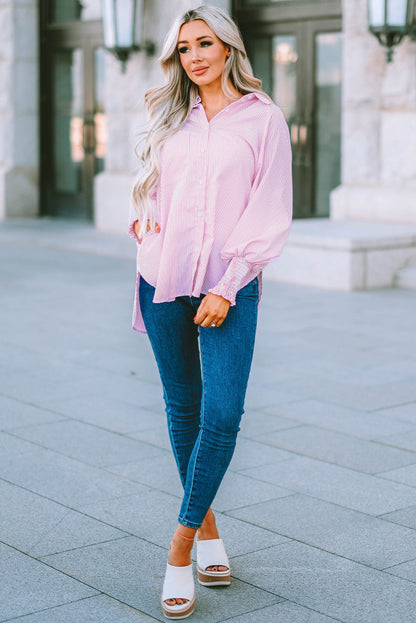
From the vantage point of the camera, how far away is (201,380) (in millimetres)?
3273

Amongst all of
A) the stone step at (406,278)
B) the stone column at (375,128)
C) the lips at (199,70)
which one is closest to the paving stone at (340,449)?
the lips at (199,70)

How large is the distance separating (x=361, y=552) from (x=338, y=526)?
26 cm

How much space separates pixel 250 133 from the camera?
3.05 m

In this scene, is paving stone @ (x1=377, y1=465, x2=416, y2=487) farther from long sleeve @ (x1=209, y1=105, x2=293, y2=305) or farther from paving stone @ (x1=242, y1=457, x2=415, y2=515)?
long sleeve @ (x1=209, y1=105, x2=293, y2=305)

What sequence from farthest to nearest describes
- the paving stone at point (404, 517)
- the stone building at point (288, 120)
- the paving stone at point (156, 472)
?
the stone building at point (288, 120) < the paving stone at point (156, 472) < the paving stone at point (404, 517)

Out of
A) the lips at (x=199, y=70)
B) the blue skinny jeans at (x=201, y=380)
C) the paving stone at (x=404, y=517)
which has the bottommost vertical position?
the paving stone at (x=404, y=517)

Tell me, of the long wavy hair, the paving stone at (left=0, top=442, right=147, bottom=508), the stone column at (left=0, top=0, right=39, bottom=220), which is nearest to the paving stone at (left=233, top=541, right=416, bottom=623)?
the paving stone at (left=0, top=442, right=147, bottom=508)

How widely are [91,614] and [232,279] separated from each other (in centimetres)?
104

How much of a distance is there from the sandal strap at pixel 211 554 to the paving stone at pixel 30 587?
0.34m

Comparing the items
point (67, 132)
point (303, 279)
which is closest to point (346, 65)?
point (303, 279)

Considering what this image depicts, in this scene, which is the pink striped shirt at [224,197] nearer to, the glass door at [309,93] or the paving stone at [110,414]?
the paving stone at [110,414]

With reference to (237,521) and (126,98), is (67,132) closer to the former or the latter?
(126,98)

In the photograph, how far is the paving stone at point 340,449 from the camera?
14.7 feet

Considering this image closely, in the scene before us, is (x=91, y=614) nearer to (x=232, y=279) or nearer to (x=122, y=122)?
(x=232, y=279)
